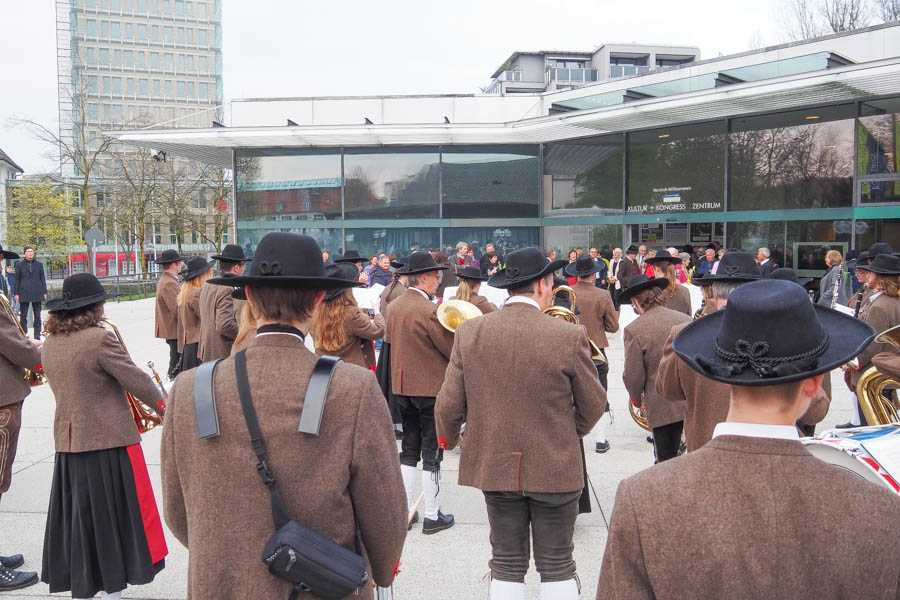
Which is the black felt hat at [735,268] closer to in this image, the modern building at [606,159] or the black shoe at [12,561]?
the black shoe at [12,561]

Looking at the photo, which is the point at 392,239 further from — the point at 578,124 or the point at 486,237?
the point at 578,124

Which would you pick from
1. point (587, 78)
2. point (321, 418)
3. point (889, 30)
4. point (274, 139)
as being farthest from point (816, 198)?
point (587, 78)

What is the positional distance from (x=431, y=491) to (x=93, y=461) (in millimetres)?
2446

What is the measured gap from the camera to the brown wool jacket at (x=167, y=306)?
10.1 m

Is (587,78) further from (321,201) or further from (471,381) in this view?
(471,381)

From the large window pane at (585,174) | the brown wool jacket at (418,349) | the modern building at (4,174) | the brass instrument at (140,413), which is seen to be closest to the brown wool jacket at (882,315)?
the brown wool jacket at (418,349)

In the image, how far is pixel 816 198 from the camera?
1759cm

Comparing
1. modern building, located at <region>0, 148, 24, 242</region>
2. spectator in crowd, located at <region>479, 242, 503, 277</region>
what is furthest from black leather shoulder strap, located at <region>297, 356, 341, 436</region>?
modern building, located at <region>0, 148, 24, 242</region>

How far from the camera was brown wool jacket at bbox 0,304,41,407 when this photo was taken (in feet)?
15.9

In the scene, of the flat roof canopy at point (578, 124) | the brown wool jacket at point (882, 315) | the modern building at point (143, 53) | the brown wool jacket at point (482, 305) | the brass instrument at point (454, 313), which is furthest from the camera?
the modern building at point (143, 53)

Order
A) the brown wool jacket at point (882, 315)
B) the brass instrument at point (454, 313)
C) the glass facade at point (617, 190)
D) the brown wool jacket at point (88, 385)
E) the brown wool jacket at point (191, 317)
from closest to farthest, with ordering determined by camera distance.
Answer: the brown wool jacket at point (88, 385), the brass instrument at point (454, 313), the brown wool jacket at point (882, 315), the brown wool jacket at point (191, 317), the glass facade at point (617, 190)

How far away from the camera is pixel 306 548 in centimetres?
218

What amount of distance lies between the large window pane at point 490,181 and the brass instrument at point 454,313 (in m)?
17.3

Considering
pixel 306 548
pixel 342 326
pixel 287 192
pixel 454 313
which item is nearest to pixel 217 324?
pixel 342 326
